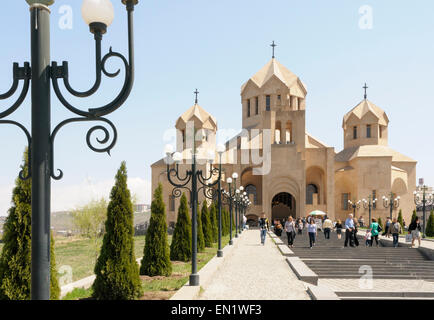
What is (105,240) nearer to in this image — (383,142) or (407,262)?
(407,262)

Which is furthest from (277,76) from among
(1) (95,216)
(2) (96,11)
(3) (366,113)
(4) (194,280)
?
(2) (96,11)

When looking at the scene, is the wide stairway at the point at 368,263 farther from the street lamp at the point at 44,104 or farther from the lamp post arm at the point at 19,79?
the lamp post arm at the point at 19,79

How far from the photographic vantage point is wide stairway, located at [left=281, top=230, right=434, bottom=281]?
12008 millimetres

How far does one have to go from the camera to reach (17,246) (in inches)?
251

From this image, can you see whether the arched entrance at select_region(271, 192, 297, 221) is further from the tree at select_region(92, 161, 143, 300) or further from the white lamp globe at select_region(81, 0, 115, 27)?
the white lamp globe at select_region(81, 0, 115, 27)

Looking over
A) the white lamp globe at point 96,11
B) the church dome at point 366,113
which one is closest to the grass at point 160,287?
the white lamp globe at point 96,11

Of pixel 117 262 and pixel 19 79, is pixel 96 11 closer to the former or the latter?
pixel 19 79

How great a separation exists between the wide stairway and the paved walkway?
1.24m

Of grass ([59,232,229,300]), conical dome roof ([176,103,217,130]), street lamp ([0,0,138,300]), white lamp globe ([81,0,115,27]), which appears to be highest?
conical dome roof ([176,103,217,130])

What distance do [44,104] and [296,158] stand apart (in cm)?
4317

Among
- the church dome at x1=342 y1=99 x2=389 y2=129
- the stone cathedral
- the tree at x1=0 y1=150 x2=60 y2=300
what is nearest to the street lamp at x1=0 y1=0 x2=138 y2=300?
the tree at x1=0 y1=150 x2=60 y2=300

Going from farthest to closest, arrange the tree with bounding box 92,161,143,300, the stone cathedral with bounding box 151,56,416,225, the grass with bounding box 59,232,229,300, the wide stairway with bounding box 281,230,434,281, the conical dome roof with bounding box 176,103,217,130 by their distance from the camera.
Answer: the conical dome roof with bounding box 176,103,217,130 < the stone cathedral with bounding box 151,56,416,225 < the wide stairway with bounding box 281,230,434,281 < the grass with bounding box 59,232,229,300 < the tree with bounding box 92,161,143,300

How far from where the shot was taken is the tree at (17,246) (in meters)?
6.35
